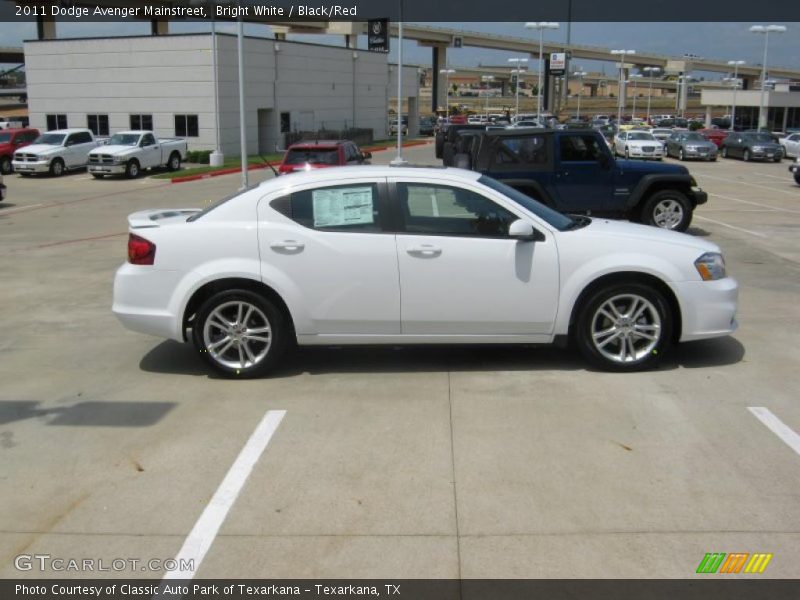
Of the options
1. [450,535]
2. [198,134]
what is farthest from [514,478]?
[198,134]

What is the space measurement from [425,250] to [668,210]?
9.00 metres

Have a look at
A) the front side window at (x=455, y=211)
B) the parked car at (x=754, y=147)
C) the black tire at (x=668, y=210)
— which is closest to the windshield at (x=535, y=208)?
the front side window at (x=455, y=211)

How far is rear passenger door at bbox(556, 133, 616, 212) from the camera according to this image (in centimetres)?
1355

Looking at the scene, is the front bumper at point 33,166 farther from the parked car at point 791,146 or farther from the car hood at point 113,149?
the parked car at point 791,146

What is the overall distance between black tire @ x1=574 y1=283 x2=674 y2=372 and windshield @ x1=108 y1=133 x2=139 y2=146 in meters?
Answer: 29.2

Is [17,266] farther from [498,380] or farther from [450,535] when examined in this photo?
[450,535]

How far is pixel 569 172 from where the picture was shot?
13.5 meters

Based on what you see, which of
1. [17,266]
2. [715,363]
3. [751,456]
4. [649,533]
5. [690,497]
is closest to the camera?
[649,533]

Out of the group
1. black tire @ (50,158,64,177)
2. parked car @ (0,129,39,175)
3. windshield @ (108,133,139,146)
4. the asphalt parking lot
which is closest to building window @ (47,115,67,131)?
parked car @ (0,129,39,175)

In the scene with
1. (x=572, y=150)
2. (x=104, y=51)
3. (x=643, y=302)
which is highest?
(x=104, y=51)

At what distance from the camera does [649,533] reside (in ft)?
13.2

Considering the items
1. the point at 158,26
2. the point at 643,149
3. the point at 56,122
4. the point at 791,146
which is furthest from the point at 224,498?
the point at 158,26

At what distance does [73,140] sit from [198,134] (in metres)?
10.2

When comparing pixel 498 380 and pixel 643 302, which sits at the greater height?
pixel 643 302
